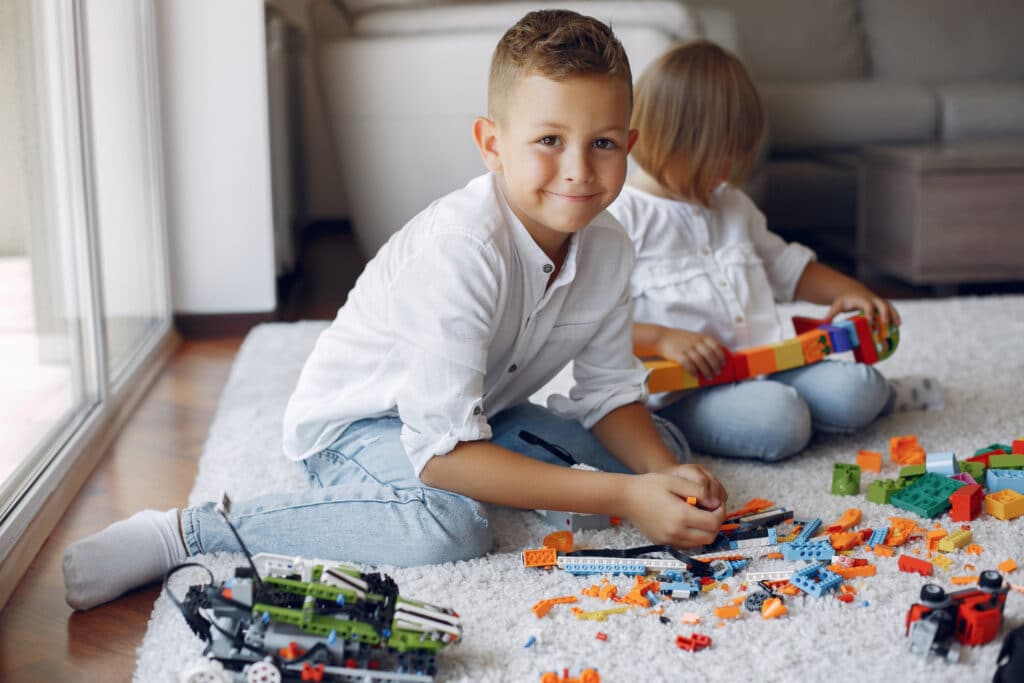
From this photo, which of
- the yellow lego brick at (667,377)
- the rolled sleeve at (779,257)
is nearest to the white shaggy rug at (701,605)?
the yellow lego brick at (667,377)

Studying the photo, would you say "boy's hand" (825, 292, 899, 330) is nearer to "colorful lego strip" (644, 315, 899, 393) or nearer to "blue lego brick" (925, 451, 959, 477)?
"colorful lego strip" (644, 315, 899, 393)

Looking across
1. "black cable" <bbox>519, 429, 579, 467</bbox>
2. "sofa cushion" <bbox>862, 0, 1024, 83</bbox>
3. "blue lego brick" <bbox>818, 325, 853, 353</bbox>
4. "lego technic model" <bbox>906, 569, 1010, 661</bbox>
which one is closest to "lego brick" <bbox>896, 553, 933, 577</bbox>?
"lego technic model" <bbox>906, 569, 1010, 661</bbox>

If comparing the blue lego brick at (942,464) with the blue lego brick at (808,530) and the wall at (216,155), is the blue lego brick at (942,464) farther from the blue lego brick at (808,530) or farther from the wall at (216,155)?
the wall at (216,155)

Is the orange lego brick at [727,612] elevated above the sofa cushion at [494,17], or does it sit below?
below

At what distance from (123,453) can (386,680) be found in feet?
2.56

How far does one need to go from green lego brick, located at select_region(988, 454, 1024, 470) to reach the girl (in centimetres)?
19

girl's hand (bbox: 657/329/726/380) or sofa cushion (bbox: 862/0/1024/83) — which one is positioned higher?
sofa cushion (bbox: 862/0/1024/83)

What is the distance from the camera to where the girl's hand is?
133 centimetres

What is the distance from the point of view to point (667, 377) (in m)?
→ 1.34

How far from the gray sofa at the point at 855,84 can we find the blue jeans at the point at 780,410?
133 cm

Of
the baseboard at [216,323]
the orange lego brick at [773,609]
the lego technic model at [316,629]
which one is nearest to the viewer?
the lego technic model at [316,629]

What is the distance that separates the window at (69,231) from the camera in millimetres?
1223

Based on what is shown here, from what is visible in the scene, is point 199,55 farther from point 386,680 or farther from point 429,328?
point 386,680

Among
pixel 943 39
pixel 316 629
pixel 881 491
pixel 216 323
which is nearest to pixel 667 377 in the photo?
pixel 881 491
